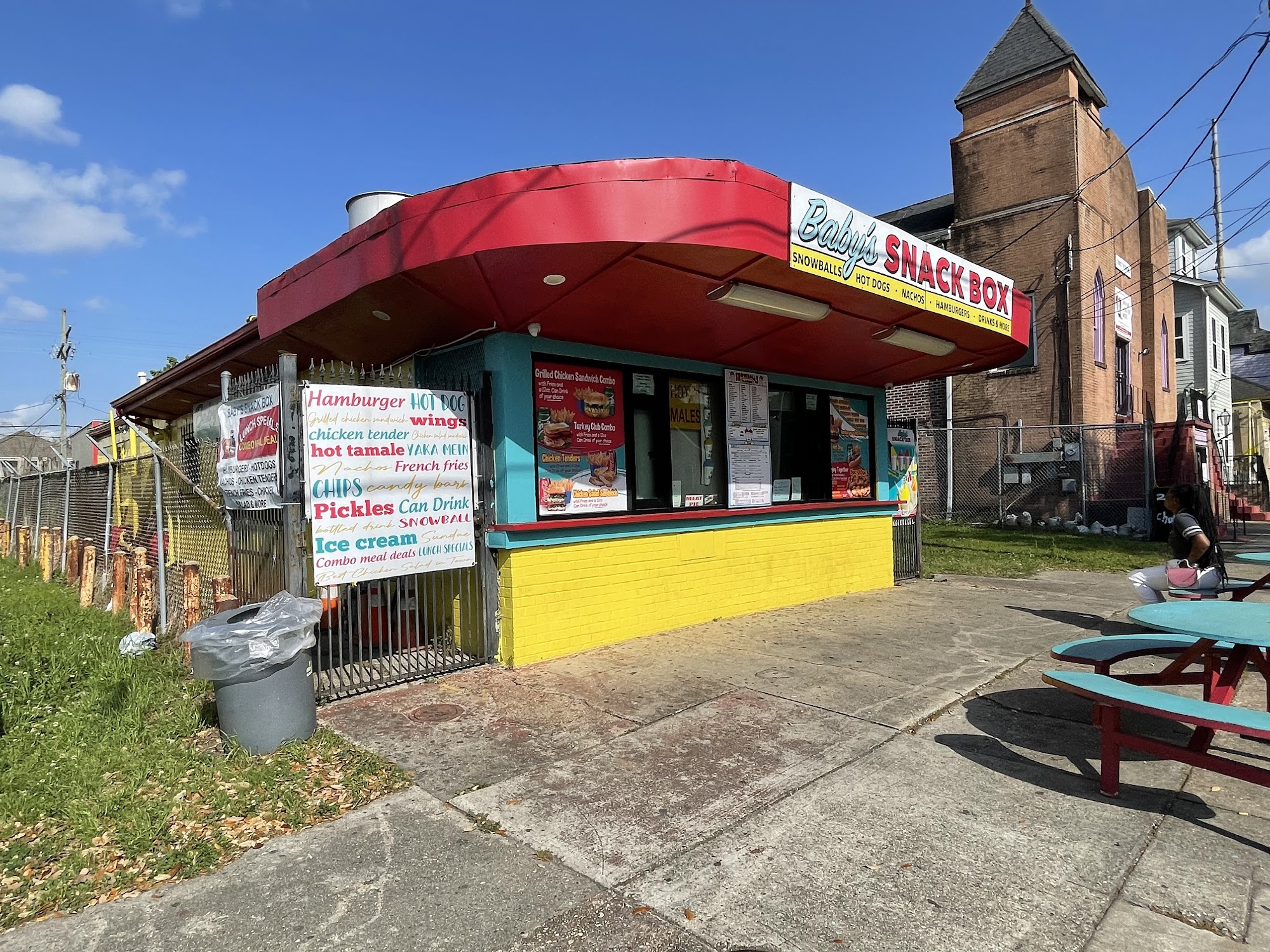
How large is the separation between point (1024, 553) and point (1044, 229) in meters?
9.42

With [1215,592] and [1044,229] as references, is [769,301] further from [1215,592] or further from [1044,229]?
[1044,229]

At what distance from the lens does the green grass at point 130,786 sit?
323cm

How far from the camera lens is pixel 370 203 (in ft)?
24.3

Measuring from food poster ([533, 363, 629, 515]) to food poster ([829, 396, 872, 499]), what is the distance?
3826mm

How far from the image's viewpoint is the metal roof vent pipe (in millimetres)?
7344

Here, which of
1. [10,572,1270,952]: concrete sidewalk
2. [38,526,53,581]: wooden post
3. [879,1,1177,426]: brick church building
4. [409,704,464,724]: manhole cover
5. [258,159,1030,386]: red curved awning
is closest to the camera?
[10,572,1270,952]: concrete sidewalk

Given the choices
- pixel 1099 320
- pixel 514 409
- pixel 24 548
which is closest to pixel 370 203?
pixel 514 409

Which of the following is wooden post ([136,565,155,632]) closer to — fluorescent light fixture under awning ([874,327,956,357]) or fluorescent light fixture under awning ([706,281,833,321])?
fluorescent light fixture under awning ([706,281,833,321])

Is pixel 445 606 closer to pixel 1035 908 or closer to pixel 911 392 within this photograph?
pixel 1035 908

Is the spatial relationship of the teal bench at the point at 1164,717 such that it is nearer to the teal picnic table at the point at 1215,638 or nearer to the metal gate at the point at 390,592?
the teal picnic table at the point at 1215,638

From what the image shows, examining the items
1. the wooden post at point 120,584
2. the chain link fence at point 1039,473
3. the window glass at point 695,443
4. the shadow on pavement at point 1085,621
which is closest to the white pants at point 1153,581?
the shadow on pavement at point 1085,621

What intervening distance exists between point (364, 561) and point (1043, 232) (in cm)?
1935

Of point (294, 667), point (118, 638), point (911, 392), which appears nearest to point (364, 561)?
point (294, 667)

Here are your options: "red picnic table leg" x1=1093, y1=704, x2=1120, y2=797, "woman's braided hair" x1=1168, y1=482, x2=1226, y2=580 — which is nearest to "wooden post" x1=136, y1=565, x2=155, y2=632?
"red picnic table leg" x1=1093, y1=704, x2=1120, y2=797
